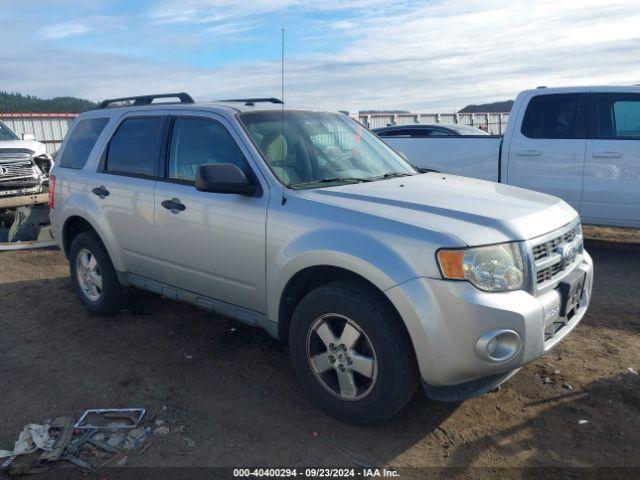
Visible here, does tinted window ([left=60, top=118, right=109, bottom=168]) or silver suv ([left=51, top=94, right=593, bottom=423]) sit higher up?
tinted window ([left=60, top=118, right=109, bottom=168])

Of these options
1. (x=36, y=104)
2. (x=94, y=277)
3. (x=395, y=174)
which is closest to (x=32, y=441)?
(x=94, y=277)

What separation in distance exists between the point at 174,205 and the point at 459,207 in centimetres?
211

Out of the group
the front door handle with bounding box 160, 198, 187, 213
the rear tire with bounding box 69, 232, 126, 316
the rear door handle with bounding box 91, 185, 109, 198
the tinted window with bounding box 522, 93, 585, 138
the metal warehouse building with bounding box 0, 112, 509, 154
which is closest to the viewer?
the front door handle with bounding box 160, 198, 187, 213

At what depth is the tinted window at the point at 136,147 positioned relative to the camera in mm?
4762

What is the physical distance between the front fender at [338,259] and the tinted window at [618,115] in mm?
5218

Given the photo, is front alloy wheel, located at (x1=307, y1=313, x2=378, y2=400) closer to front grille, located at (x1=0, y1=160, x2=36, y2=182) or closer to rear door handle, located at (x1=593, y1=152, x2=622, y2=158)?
rear door handle, located at (x1=593, y1=152, x2=622, y2=158)

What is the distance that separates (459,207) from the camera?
11.3 feet

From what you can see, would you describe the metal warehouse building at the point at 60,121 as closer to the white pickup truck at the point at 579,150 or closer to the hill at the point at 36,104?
the hill at the point at 36,104

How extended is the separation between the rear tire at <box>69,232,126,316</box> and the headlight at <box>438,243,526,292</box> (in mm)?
3375

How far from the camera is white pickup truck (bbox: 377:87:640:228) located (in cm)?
706

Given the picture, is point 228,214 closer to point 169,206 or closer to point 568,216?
point 169,206

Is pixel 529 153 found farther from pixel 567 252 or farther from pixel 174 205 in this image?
pixel 174 205

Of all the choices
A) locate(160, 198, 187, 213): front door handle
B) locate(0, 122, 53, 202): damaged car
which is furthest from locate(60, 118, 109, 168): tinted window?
locate(0, 122, 53, 202): damaged car

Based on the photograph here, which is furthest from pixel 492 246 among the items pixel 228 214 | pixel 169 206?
pixel 169 206
